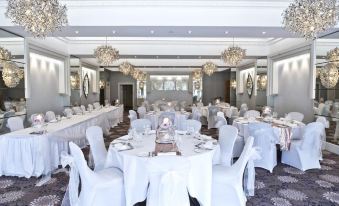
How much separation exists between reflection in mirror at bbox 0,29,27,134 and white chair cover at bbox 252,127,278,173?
5.78 meters

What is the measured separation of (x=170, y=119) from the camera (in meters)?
5.67

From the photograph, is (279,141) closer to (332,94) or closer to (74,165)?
(332,94)

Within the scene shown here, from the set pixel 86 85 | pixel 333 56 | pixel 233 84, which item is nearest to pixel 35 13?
pixel 333 56

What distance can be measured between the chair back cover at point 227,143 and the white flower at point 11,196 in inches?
124

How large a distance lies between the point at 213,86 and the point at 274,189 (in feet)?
56.5

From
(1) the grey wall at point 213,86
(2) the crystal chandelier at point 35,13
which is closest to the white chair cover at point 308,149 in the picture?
(2) the crystal chandelier at point 35,13

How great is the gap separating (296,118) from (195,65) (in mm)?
9568

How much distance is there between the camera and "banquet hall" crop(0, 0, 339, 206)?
3.12 metres

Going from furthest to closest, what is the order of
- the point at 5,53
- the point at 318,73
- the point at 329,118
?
the point at 318,73 → the point at 329,118 → the point at 5,53

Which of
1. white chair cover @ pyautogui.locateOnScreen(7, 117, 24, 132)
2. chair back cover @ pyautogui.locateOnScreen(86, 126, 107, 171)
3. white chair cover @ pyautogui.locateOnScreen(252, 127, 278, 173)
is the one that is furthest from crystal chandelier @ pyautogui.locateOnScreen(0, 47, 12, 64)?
white chair cover @ pyautogui.locateOnScreen(252, 127, 278, 173)

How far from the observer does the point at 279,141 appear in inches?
204

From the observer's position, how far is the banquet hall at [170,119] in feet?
10.2

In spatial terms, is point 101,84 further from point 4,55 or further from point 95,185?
point 95,185

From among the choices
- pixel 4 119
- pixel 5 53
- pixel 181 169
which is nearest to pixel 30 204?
pixel 181 169
